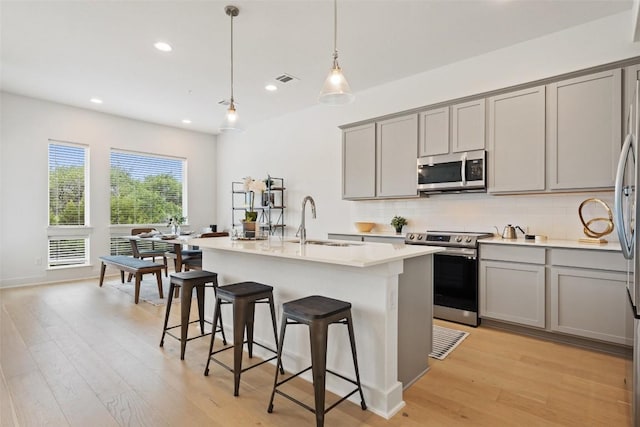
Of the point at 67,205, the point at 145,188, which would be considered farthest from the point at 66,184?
the point at 145,188

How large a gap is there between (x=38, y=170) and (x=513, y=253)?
22.6 feet

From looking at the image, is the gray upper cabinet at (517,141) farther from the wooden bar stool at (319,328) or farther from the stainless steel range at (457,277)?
the wooden bar stool at (319,328)

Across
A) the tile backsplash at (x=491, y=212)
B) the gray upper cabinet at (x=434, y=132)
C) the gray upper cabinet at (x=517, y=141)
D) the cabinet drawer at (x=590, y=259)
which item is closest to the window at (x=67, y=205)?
the tile backsplash at (x=491, y=212)

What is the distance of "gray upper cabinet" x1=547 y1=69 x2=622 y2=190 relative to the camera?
284cm

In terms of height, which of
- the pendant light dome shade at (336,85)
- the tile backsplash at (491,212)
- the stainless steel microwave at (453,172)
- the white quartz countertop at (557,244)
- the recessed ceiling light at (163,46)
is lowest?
the white quartz countertop at (557,244)

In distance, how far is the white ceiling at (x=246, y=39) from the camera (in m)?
2.99

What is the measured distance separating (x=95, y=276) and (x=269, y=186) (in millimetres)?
3529

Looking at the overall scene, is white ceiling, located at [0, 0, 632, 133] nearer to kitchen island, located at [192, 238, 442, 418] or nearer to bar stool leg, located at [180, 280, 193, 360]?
kitchen island, located at [192, 238, 442, 418]

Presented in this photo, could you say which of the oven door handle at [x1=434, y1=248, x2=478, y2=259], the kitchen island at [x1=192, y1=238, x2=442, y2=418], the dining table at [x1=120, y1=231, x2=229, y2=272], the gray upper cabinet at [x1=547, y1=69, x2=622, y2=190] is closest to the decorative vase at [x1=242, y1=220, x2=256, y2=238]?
the kitchen island at [x1=192, y1=238, x2=442, y2=418]

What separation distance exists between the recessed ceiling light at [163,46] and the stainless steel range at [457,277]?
3.60 meters

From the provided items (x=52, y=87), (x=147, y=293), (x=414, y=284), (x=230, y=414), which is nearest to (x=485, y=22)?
(x=414, y=284)

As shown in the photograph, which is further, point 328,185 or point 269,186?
point 269,186

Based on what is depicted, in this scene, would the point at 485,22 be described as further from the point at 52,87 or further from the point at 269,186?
the point at 52,87

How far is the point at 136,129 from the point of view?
255 inches
